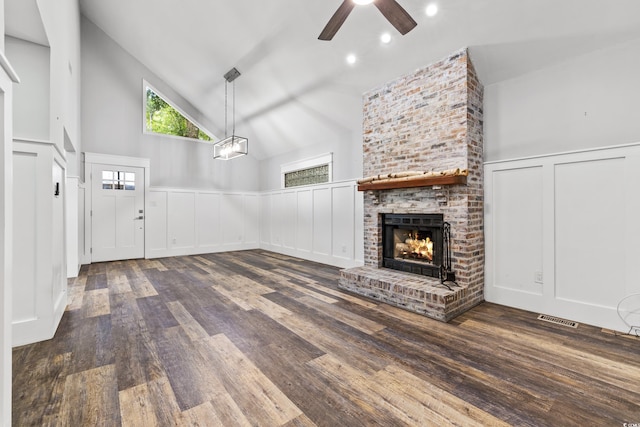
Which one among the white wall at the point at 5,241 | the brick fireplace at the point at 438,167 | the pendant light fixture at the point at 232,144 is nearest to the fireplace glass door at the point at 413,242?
the brick fireplace at the point at 438,167

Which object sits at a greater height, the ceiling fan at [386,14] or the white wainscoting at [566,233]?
the ceiling fan at [386,14]

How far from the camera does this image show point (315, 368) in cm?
199

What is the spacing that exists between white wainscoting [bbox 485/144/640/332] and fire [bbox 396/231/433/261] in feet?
2.25

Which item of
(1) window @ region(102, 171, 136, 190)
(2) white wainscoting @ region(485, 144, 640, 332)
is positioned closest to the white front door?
(1) window @ region(102, 171, 136, 190)

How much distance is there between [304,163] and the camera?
21.0 feet

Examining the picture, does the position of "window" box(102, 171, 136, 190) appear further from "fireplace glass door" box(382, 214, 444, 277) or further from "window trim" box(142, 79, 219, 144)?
"fireplace glass door" box(382, 214, 444, 277)

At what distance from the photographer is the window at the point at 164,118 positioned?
259 inches

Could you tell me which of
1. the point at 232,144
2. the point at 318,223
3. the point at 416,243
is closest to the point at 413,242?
the point at 416,243

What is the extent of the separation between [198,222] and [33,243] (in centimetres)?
479

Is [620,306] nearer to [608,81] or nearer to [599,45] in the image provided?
[608,81]

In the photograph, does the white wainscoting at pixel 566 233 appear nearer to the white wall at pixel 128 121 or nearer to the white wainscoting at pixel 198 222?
the white wainscoting at pixel 198 222

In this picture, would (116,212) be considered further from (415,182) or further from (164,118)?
(415,182)

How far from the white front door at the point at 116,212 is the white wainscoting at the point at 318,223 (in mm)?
3030

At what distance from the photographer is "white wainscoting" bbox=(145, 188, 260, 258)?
6543mm
